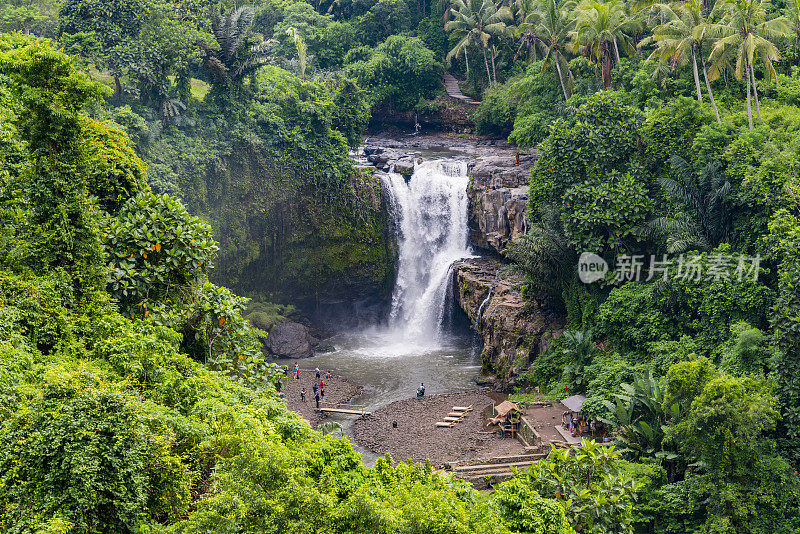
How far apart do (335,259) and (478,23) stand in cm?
2106

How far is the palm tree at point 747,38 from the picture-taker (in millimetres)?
24422

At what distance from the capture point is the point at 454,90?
170ft

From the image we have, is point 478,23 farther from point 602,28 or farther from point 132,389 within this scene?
point 132,389

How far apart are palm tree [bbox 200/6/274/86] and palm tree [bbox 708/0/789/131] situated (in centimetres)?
2335

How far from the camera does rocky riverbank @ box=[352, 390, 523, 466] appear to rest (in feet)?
79.2

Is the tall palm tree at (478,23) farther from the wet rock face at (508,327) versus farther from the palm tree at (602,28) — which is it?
the wet rock face at (508,327)

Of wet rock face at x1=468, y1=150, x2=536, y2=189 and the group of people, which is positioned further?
wet rock face at x1=468, y1=150, x2=536, y2=189

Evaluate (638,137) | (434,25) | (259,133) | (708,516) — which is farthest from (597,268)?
(434,25)

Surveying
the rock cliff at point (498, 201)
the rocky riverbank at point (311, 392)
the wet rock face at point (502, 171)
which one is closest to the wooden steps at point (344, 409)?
the rocky riverbank at point (311, 392)

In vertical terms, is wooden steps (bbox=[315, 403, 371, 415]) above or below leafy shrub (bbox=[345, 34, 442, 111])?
below

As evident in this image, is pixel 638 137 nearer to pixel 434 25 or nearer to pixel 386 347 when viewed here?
pixel 386 347

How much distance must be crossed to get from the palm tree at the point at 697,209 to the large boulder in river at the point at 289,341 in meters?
18.4

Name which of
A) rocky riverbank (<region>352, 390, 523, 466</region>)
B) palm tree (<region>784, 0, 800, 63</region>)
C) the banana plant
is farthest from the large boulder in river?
palm tree (<region>784, 0, 800, 63</region>)

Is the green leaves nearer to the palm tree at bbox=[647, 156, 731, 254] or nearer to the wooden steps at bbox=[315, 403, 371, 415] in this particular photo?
the palm tree at bbox=[647, 156, 731, 254]
